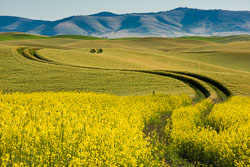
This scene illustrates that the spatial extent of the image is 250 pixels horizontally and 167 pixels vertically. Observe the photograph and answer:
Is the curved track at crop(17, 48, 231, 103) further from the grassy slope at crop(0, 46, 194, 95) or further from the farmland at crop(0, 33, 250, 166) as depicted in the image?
the grassy slope at crop(0, 46, 194, 95)

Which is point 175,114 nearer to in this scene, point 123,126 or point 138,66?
point 123,126

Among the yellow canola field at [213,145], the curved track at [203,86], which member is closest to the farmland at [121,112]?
the yellow canola field at [213,145]

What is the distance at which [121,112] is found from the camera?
835 inches

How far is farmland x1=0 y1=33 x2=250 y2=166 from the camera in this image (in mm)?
11953

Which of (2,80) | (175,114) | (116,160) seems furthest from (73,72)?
(116,160)

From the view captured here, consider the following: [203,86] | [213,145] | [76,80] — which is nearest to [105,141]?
[213,145]

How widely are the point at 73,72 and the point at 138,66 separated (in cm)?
2105

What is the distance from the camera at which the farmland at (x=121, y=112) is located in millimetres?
11953

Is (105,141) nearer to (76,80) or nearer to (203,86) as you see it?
(203,86)

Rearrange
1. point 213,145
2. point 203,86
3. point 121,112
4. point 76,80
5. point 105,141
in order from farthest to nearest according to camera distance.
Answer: point 76,80, point 203,86, point 121,112, point 213,145, point 105,141

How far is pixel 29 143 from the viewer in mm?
12031

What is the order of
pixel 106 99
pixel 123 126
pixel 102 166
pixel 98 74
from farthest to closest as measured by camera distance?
1. pixel 98 74
2. pixel 106 99
3. pixel 123 126
4. pixel 102 166

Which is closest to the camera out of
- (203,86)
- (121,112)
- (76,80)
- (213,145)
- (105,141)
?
(105,141)

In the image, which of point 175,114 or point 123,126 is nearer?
point 123,126
